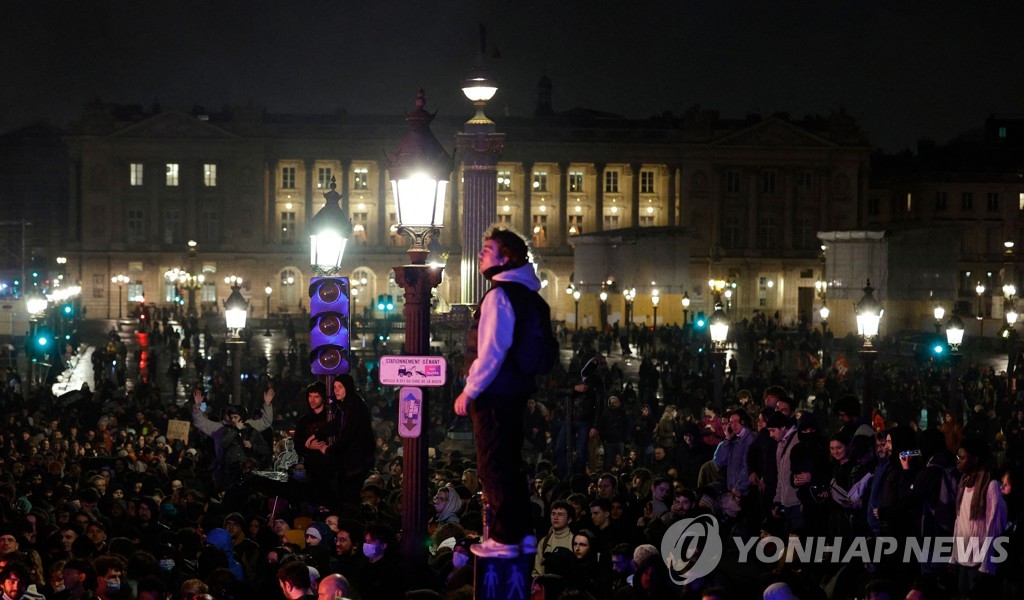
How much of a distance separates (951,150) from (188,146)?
54820 millimetres

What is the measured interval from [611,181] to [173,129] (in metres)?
29.4

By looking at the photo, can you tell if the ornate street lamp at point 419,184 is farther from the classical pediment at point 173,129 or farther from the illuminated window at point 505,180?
the illuminated window at point 505,180

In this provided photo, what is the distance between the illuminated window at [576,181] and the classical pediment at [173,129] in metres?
22.8

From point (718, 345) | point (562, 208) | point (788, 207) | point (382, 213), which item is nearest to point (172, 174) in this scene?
point (382, 213)

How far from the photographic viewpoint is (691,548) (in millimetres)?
10188

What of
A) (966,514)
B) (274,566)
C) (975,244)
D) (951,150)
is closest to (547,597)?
(274,566)

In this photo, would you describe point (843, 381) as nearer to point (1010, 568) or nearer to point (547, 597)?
point (1010, 568)

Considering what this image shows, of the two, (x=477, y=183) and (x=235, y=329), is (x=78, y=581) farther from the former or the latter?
(x=477, y=183)

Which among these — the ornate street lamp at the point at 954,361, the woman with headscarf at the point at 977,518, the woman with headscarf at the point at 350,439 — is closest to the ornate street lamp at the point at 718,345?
the ornate street lamp at the point at 954,361

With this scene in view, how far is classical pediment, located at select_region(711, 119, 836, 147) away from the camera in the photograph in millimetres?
97688

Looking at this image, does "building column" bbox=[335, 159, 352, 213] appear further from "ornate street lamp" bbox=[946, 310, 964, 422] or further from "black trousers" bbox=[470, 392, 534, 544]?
"black trousers" bbox=[470, 392, 534, 544]

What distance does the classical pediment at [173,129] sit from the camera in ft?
311

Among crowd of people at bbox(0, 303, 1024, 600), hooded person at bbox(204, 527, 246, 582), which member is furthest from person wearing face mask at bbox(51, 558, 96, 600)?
hooded person at bbox(204, 527, 246, 582)

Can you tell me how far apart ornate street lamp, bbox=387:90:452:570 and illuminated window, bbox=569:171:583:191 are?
295 ft
